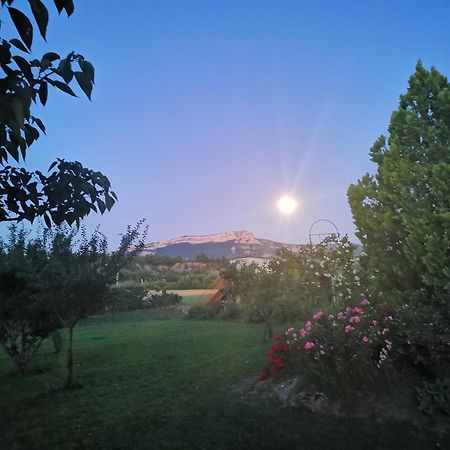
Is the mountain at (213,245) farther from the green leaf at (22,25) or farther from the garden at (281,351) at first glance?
the green leaf at (22,25)

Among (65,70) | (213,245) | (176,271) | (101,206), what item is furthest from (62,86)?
(213,245)

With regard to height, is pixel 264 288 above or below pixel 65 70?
below

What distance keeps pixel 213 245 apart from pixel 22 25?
2539 inches

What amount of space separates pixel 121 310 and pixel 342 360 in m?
24.5

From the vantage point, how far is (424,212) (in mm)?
6809

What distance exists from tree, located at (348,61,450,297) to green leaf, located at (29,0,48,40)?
6495mm

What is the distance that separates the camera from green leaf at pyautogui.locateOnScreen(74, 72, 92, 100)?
165cm

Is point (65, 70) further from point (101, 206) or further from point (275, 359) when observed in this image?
point (275, 359)

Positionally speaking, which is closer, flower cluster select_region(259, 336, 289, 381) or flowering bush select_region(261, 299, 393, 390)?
flowering bush select_region(261, 299, 393, 390)

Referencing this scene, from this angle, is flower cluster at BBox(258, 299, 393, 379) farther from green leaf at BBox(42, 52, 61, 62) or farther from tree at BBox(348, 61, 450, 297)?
green leaf at BBox(42, 52, 61, 62)

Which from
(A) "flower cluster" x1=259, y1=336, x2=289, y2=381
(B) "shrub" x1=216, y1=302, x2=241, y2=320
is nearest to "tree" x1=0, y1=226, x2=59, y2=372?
(A) "flower cluster" x1=259, y1=336, x2=289, y2=381

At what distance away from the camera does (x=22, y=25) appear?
140cm

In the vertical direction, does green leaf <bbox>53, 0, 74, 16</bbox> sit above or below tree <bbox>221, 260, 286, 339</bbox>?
above

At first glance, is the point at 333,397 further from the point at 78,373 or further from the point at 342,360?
the point at 78,373
